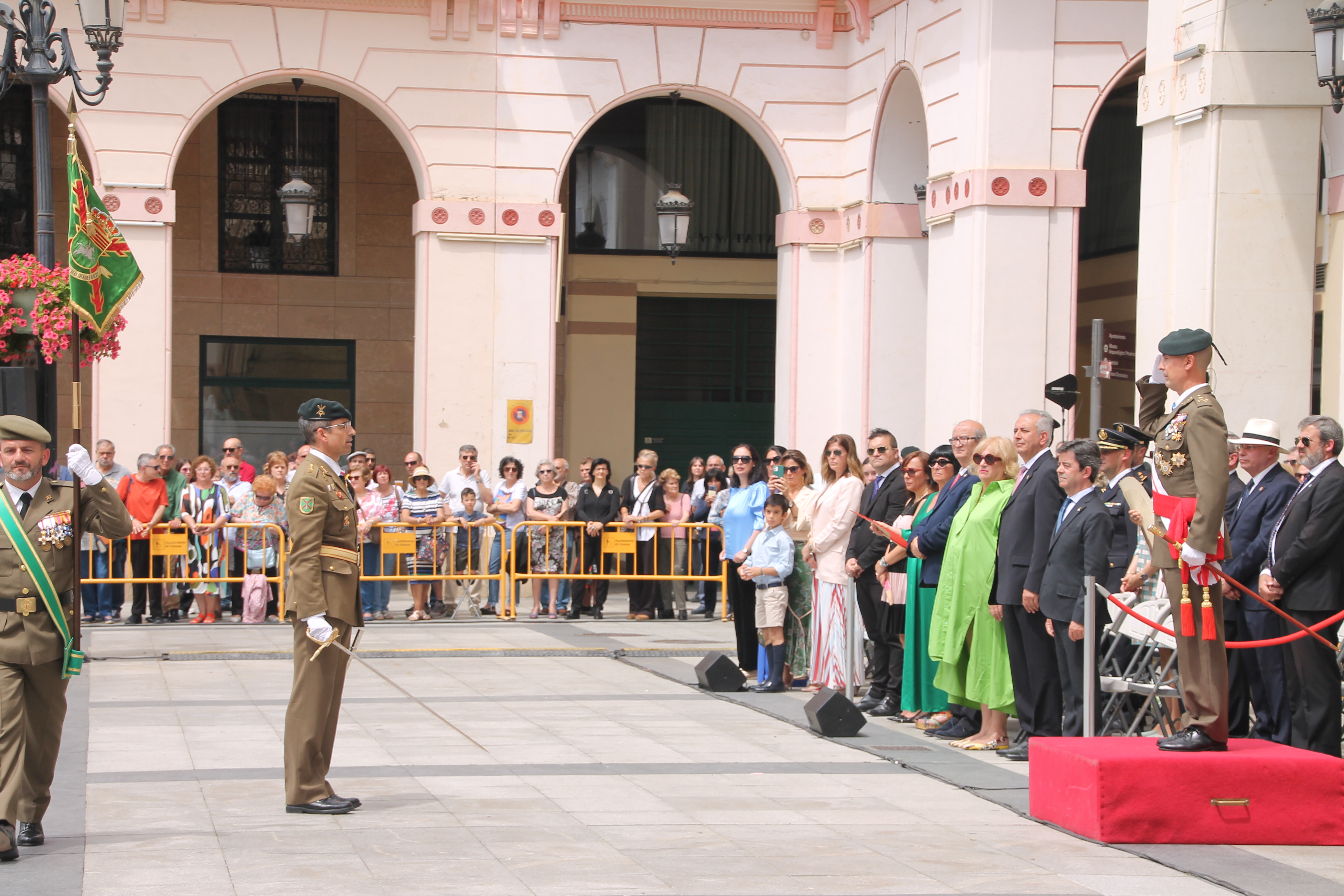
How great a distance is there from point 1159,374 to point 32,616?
534 cm

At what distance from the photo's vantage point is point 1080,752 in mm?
7602

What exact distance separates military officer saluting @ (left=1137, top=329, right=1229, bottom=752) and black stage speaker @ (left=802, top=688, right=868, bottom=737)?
9.52ft

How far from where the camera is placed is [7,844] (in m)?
6.93

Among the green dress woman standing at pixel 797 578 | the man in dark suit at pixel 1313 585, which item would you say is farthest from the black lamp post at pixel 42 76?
the man in dark suit at pixel 1313 585

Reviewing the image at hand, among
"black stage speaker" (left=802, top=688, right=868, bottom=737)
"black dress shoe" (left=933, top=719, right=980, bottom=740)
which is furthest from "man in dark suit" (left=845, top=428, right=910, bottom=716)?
"black stage speaker" (left=802, top=688, right=868, bottom=737)

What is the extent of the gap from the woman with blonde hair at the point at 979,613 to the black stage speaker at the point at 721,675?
232cm

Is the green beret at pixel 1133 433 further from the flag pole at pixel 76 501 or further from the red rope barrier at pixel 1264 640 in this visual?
the flag pole at pixel 76 501

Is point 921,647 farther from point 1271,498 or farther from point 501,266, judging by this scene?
point 501,266

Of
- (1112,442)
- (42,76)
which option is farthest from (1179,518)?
(42,76)

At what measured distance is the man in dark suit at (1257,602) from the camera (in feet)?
30.5

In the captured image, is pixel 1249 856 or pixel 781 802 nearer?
pixel 1249 856

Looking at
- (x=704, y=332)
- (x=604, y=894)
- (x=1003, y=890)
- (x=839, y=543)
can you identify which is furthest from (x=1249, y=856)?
(x=704, y=332)

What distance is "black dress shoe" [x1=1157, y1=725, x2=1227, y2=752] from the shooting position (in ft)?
24.8

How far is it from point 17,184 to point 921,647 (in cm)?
1650
